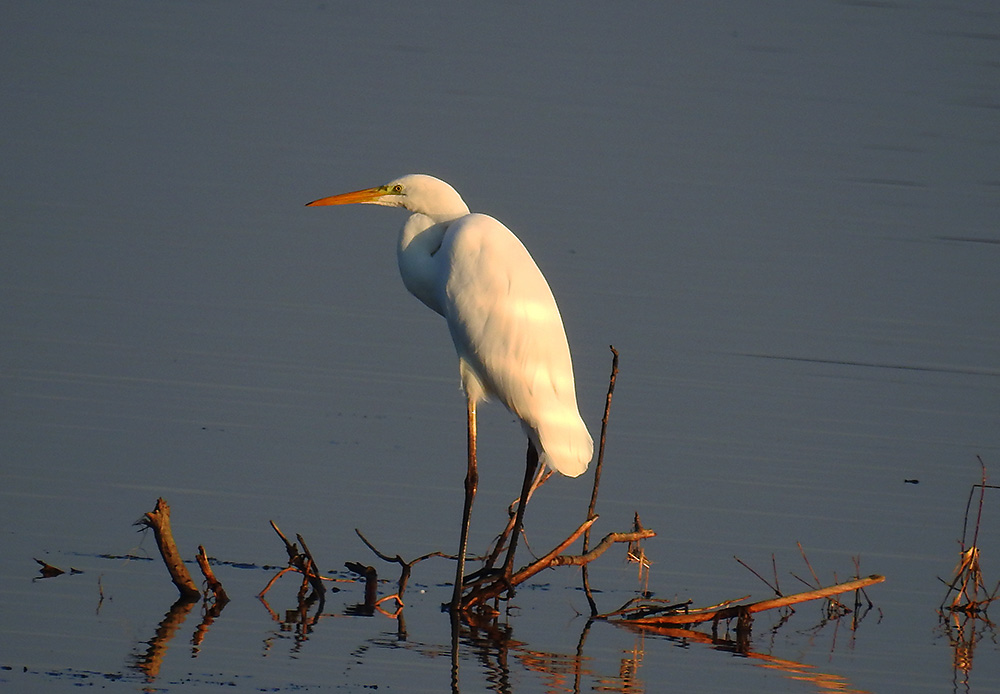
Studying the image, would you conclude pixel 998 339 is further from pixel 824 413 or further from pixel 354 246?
pixel 354 246

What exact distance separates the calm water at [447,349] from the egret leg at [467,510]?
0.17 m

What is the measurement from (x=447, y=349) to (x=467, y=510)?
339 cm

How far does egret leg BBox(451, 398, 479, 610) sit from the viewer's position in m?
6.89

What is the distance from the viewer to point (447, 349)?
34.6 ft

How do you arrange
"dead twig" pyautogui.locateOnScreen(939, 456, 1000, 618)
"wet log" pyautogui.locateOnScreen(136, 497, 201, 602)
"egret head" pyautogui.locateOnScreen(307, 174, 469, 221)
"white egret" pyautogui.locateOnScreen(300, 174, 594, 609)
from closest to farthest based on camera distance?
"wet log" pyautogui.locateOnScreen(136, 497, 201, 602) → "dead twig" pyautogui.locateOnScreen(939, 456, 1000, 618) → "white egret" pyautogui.locateOnScreen(300, 174, 594, 609) → "egret head" pyautogui.locateOnScreen(307, 174, 469, 221)

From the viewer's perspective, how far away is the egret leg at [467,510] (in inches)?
271

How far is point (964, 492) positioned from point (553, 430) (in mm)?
2871

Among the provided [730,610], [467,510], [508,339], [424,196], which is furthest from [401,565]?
[424,196]

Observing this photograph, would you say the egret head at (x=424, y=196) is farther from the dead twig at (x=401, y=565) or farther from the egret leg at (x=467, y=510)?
the dead twig at (x=401, y=565)

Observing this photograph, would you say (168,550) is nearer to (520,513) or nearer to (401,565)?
(401,565)

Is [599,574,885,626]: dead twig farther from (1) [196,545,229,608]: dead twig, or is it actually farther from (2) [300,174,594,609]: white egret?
(1) [196,545,229,608]: dead twig

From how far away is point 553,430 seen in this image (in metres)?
7.29

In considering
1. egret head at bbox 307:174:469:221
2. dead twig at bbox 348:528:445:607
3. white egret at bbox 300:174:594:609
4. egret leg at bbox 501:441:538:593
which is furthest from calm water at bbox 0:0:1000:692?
egret head at bbox 307:174:469:221

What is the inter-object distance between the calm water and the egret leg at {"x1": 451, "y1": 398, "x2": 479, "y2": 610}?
166mm
